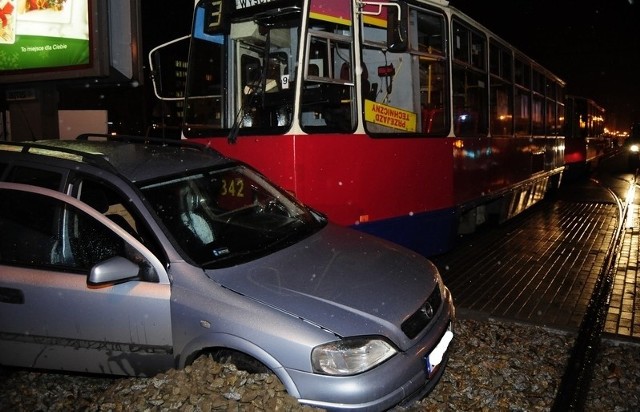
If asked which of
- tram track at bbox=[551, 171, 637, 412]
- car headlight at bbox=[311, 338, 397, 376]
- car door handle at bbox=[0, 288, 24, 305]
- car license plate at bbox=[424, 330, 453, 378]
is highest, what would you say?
car door handle at bbox=[0, 288, 24, 305]

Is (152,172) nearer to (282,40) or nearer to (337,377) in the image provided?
(337,377)

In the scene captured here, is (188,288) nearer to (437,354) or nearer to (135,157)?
(135,157)

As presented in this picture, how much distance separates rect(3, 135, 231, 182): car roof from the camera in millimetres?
3695

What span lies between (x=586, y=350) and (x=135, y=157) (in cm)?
404

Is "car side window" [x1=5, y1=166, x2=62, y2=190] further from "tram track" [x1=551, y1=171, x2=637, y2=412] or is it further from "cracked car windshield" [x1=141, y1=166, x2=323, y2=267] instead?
"tram track" [x1=551, y1=171, x2=637, y2=412]

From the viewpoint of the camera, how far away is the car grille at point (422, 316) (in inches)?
124

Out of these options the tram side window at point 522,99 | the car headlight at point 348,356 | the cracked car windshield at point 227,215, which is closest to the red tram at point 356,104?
the cracked car windshield at point 227,215

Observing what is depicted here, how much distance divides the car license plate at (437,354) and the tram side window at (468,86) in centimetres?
406

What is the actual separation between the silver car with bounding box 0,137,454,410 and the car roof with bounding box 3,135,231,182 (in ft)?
0.06

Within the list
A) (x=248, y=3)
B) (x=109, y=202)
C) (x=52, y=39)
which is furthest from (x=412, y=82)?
(x=52, y=39)

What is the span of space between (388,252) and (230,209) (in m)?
1.32

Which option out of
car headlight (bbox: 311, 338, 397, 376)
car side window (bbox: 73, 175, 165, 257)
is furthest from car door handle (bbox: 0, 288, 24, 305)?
car headlight (bbox: 311, 338, 397, 376)

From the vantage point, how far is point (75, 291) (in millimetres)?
3336

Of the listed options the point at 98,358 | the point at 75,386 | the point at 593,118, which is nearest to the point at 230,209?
the point at 98,358
